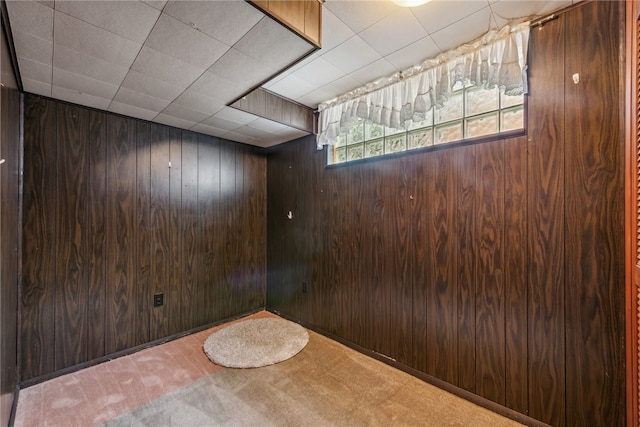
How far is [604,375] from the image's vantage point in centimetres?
140

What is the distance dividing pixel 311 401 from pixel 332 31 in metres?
2.43

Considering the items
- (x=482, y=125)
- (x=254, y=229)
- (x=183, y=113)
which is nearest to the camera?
(x=482, y=125)

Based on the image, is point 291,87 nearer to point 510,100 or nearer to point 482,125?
point 482,125

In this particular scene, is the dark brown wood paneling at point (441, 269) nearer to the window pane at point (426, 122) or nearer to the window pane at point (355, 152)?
the window pane at point (426, 122)

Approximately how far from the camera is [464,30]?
1.65 meters

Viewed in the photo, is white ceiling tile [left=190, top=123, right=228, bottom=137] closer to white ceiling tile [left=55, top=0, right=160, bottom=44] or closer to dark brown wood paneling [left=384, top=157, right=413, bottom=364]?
white ceiling tile [left=55, top=0, right=160, bottom=44]

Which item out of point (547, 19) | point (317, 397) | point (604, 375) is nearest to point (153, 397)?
point (317, 397)

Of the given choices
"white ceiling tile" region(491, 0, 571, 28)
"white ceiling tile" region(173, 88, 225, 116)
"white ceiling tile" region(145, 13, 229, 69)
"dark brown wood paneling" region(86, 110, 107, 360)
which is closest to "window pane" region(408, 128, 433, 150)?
"white ceiling tile" region(491, 0, 571, 28)

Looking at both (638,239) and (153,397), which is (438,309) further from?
(153,397)

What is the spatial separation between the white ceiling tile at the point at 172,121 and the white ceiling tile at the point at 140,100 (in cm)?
16

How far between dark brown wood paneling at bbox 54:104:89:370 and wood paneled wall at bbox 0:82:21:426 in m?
0.26

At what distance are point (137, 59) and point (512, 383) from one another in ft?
10.00

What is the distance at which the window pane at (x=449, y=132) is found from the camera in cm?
196

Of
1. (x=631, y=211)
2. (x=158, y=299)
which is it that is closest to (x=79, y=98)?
(x=158, y=299)
